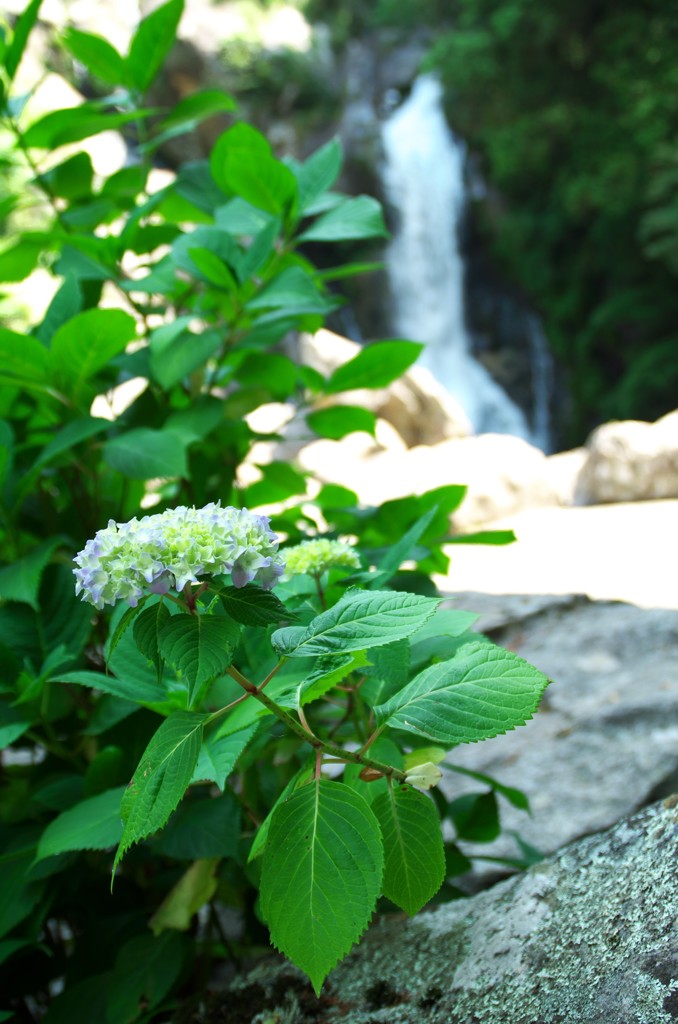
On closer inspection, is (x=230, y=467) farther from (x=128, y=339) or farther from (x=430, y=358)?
(x=430, y=358)

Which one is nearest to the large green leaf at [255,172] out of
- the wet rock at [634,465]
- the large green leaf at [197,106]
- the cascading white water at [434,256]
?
the large green leaf at [197,106]

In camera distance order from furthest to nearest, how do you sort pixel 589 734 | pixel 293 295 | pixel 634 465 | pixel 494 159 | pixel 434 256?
1. pixel 434 256
2. pixel 494 159
3. pixel 634 465
4. pixel 589 734
5. pixel 293 295

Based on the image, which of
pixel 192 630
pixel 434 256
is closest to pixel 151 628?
pixel 192 630

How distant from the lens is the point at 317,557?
2.77 feet

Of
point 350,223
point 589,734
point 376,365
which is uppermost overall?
point 350,223

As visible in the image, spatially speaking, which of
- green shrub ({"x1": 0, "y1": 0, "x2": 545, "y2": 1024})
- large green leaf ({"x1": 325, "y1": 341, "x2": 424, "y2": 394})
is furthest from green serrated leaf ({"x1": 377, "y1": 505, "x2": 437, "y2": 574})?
large green leaf ({"x1": 325, "y1": 341, "x2": 424, "y2": 394})

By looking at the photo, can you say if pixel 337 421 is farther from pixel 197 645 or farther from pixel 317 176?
pixel 197 645

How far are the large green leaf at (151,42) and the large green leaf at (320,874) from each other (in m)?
1.30

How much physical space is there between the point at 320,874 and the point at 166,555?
27cm

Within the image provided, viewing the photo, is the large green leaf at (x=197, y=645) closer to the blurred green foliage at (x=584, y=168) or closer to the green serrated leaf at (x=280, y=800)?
the green serrated leaf at (x=280, y=800)

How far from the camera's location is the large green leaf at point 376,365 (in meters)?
1.36

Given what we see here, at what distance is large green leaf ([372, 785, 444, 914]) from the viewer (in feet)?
2.27

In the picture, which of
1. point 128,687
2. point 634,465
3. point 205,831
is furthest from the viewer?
point 634,465

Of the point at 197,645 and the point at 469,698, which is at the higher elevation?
the point at 197,645
